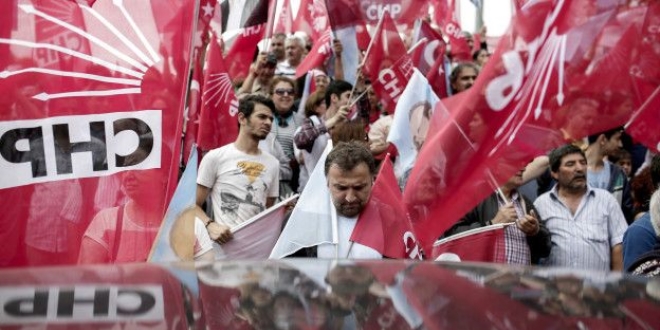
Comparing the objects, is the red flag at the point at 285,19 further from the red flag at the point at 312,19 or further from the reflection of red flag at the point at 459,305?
the reflection of red flag at the point at 459,305

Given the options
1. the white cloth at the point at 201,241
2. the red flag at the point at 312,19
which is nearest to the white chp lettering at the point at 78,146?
the white cloth at the point at 201,241

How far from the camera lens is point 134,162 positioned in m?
5.52

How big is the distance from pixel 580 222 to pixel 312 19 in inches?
269

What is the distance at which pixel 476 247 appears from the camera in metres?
6.44

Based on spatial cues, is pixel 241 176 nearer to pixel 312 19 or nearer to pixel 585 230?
pixel 585 230

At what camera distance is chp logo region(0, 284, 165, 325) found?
2.09 meters

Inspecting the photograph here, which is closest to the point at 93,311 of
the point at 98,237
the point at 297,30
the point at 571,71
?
the point at 98,237

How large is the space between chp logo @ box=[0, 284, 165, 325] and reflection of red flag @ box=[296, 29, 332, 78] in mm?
9691

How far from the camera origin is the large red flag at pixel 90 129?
5.31 metres

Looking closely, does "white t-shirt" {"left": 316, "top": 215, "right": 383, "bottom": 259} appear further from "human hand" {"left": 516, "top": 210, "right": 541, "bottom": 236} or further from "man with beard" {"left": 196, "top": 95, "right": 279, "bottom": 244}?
"man with beard" {"left": 196, "top": 95, "right": 279, "bottom": 244}

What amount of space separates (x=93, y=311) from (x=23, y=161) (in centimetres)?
335

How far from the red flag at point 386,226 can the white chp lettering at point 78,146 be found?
105cm

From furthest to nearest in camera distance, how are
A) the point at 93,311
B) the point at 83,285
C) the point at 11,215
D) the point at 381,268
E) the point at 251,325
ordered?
1. the point at 11,215
2. the point at 381,268
3. the point at 83,285
4. the point at 93,311
5. the point at 251,325

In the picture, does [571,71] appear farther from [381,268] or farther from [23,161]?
[381,268]
